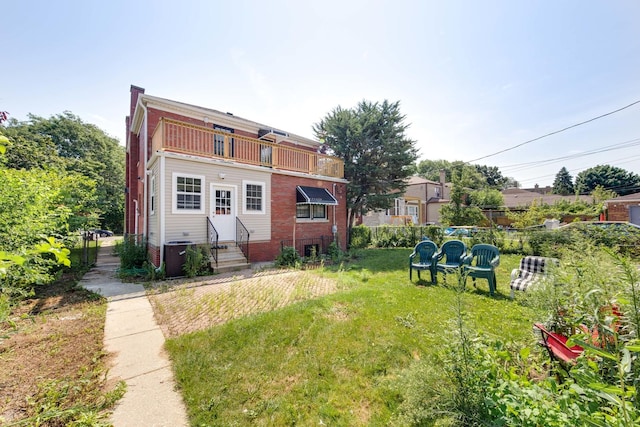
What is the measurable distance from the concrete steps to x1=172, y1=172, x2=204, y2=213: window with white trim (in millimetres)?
1767

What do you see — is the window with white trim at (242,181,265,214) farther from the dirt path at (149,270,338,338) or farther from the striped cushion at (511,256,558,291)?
the striped cushion at (511,256,558,291)

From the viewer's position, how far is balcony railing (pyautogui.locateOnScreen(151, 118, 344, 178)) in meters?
9.44

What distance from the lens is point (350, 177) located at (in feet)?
53.0

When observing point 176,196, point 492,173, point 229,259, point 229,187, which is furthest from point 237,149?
point 492,173

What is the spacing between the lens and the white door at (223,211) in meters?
10.3

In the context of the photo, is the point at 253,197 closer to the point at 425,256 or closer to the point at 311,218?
the point at 311,218

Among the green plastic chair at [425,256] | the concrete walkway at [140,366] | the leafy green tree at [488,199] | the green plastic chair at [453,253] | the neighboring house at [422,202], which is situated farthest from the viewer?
the leafy green tree at [488,199]

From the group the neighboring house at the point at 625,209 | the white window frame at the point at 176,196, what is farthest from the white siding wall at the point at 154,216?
the neighboring house at the point at 625,209

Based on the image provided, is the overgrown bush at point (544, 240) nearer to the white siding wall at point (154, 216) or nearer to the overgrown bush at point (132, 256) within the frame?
the white siding wall at point (154, 216)

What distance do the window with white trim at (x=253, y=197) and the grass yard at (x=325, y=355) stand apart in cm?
654

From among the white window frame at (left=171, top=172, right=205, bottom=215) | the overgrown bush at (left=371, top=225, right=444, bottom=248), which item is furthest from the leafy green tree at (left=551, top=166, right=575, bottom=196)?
the white window frame at (left=171, top=172, right=205, bottom=215)

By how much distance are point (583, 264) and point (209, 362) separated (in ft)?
15.9

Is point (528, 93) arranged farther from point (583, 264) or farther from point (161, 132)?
point (161, 132)

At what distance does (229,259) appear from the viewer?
9.97m
